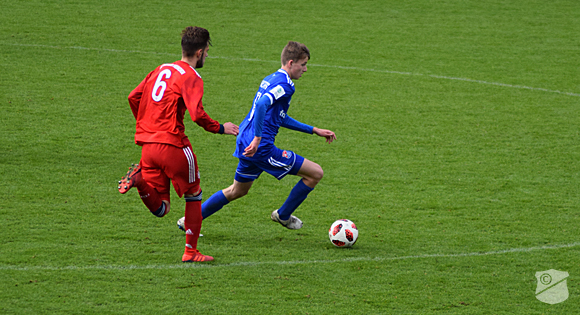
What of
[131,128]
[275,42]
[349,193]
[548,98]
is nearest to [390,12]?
[275,42]

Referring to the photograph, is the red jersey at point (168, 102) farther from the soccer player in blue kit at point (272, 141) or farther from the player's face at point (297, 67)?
the player's face at point (297, 67)

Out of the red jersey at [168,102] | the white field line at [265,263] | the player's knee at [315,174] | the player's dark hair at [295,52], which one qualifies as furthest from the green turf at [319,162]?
the player's dark hair at [295,52]

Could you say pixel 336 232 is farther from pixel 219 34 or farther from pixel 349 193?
pixel 219 34

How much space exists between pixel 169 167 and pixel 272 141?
44.5 inches

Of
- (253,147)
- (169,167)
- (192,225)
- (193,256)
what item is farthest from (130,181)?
(253,147)

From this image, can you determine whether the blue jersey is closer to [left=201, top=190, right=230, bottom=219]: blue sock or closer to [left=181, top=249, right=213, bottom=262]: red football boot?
[left=201, top=190, right=230, bottom=219]: blue sock

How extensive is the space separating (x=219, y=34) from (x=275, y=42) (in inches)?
57.8

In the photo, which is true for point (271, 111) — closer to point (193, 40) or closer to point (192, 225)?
point (193, 40)

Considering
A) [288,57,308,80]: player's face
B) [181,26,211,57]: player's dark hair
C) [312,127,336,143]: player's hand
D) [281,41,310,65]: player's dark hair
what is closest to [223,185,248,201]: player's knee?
[312,127,336,143]: player's hand

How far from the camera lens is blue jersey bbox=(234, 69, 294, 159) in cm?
608

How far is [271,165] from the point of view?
247 inches

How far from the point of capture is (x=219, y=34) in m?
16.5

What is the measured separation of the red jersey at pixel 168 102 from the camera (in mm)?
5473

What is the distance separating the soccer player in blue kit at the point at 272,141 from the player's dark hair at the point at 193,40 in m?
0.72
